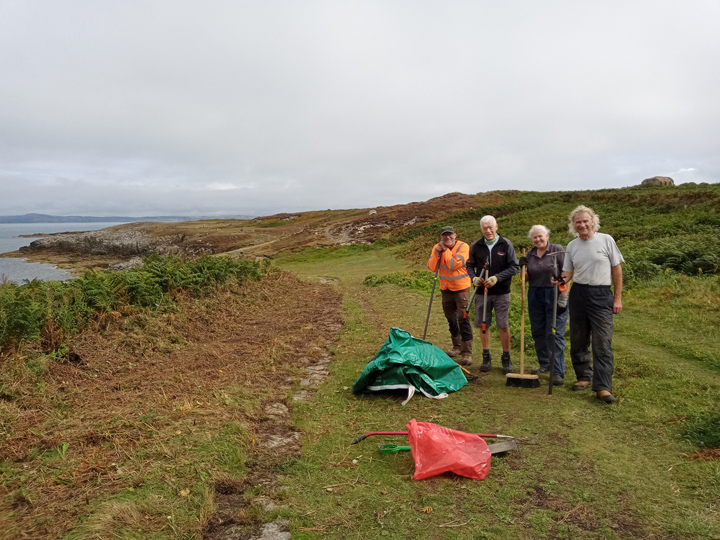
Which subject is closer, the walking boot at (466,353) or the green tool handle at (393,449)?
the green tool handle at (393,449)

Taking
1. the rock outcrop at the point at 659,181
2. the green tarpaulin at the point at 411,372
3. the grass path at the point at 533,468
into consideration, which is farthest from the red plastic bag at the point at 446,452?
the rock outcrop at the point at 659,181

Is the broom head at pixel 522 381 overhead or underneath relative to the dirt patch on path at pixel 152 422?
underneath

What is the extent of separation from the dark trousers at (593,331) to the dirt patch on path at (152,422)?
13.2ft

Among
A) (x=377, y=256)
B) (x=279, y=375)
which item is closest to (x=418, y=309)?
(x=279, y=375)

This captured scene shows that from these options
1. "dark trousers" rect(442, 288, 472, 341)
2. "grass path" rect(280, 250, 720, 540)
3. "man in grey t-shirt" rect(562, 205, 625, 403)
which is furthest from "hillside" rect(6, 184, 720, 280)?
"grass path" rect(280, 250, 720, 540)

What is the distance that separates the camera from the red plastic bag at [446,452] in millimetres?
4164

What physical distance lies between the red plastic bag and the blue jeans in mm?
3184

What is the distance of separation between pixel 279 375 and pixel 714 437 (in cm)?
568

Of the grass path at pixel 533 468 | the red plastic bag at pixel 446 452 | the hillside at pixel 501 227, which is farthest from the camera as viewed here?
the hillside at pixel 501 227

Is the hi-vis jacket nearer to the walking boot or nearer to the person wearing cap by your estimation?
the person wearing cap

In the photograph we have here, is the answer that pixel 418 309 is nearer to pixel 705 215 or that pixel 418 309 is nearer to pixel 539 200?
pixel 705 215

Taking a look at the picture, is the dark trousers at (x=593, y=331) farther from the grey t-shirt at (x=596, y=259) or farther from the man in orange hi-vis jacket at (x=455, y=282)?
the man in orange hi-vis jacket at (x=455, y=282)

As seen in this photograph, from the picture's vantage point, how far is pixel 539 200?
38.5 meters

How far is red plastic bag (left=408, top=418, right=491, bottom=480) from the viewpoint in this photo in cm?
416
